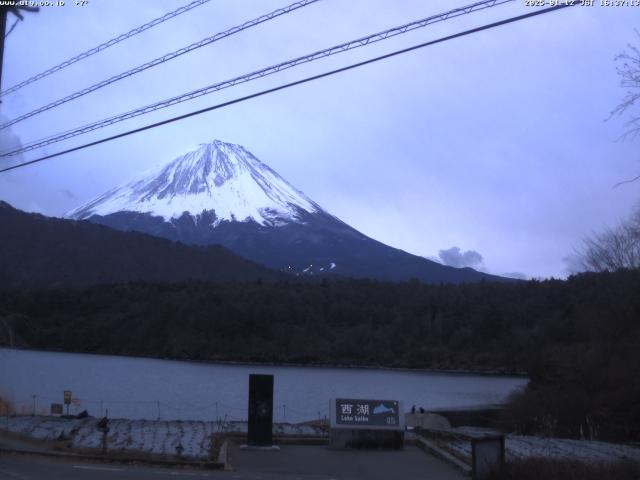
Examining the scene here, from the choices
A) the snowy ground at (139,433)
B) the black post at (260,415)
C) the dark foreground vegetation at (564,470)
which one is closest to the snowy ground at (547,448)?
the snowy ground at (139,433)

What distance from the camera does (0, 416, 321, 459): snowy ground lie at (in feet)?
60.3

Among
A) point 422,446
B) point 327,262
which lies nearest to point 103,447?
point 422,446

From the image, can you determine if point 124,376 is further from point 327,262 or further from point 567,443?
point 327,262

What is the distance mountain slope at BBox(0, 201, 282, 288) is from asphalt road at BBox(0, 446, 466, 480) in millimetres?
124441

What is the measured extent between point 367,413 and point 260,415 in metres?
2.67

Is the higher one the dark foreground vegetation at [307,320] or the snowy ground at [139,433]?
the dark foreground vegetation at [307,320]

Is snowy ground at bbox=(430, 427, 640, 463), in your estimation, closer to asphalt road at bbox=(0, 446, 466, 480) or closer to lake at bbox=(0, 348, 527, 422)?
asphalt road at bbox=(0, 446, 466, 480)

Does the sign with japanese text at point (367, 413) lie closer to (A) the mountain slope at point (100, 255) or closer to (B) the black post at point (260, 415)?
(B) the black post at point (260, 415)

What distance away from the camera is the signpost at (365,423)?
1994 cm

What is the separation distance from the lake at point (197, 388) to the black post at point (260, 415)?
49.7 feet

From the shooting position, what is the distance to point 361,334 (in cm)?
10894

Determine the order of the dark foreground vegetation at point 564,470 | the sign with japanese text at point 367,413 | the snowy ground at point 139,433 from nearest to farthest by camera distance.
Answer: the dark foreground vegetation at point 564,470, the snowy ground at point 139,433, the sign with japanese text at point 367,413

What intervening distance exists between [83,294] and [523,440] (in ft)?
320

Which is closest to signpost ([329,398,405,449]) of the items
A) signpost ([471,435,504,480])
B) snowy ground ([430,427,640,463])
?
snowy ground ([430,427,640,463])
